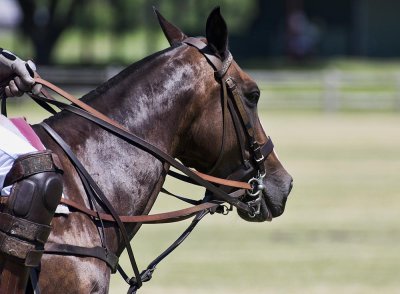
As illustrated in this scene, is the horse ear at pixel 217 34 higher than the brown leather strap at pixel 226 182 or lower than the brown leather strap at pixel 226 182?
higher

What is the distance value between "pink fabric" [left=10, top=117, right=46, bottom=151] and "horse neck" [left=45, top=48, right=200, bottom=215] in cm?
24

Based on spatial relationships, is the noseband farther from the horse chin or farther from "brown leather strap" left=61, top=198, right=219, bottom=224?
"brown leather strap" left=61, top=198, right=219, bottom=224

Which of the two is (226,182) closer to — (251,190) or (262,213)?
(251,190)

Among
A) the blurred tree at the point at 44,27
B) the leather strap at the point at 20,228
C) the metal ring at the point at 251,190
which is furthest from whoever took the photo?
the blurred tree at the point at 44,27

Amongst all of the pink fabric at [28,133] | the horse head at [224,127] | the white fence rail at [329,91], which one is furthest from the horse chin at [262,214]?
the white fence rail at [329,91]

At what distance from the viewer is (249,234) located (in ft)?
44.1

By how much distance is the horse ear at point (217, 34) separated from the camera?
17.1ft

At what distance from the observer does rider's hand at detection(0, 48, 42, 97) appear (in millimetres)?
4969

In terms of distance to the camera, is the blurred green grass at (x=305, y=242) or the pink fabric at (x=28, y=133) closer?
the pink fabric at (x=28, y=133)

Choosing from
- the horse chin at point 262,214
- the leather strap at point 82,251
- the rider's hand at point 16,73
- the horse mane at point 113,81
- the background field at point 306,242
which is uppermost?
the rider's hand at point 16,73

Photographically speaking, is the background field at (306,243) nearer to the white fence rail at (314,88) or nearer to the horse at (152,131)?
the horse at (152,131)

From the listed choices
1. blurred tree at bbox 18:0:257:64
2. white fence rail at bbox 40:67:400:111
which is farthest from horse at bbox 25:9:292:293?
blurred tree at bbox 18:0:257:64

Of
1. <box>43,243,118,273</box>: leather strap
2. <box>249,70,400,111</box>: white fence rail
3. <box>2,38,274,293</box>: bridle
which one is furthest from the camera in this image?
<box>249,70,400,111</box>: white fence rail

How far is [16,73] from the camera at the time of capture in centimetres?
499
